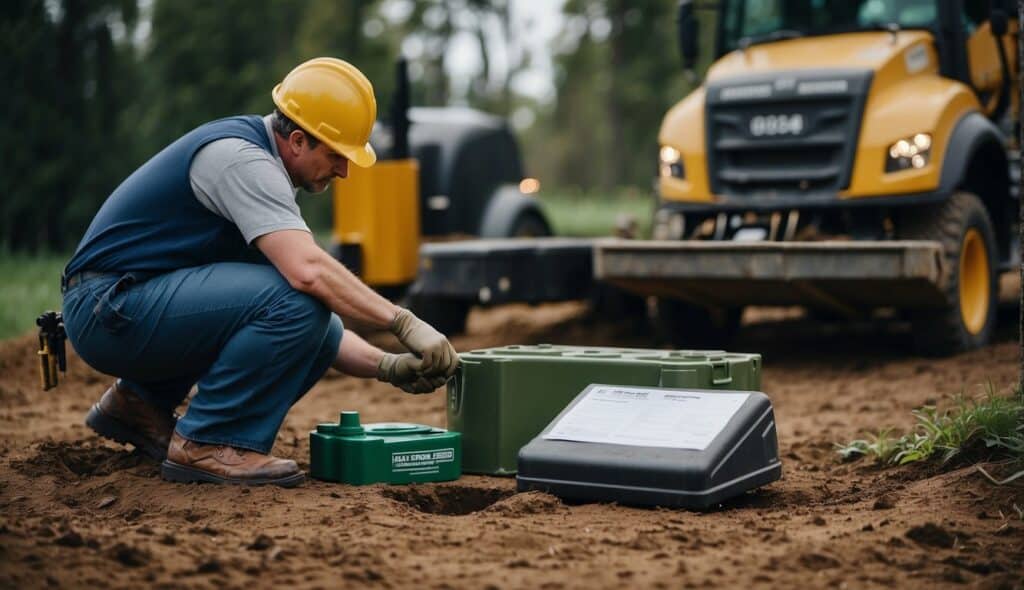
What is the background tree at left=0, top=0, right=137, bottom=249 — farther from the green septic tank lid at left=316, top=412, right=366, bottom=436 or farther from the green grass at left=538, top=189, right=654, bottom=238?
the green septic tank lid at left=316, top=412, right=366, bottom=436

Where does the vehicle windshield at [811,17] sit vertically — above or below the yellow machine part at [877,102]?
above

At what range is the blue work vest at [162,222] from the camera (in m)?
4.20

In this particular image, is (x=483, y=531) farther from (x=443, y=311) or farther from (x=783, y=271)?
(x=443, y=311)

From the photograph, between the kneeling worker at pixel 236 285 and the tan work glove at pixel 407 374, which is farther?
the tan work glove at pixel 407 374

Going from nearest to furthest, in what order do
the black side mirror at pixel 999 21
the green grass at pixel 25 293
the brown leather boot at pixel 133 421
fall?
the brown leather boot at pixel 133 421 → the black side mirror at pixel 999 21 → the green grass at pixel 25 293

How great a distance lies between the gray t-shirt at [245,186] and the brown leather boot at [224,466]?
2.29 ft

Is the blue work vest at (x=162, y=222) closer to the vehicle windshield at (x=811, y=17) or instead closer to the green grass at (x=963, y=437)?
the green grass at (x=963, y=437)

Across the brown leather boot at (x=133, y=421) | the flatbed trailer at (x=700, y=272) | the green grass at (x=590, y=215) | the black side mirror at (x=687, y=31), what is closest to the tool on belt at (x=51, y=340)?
the brown leather boot at (x=133, y=421)

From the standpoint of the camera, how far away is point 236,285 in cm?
411

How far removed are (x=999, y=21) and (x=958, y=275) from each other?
154 cm

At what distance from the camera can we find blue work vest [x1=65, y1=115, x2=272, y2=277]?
420 cm

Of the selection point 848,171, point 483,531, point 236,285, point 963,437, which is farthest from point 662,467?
point 848,171

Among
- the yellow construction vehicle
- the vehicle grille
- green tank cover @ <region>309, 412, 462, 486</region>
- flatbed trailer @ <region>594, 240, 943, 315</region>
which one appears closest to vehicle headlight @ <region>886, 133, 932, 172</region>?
the yellow construction vehicle

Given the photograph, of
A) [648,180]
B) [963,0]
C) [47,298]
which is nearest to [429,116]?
[47,298]
